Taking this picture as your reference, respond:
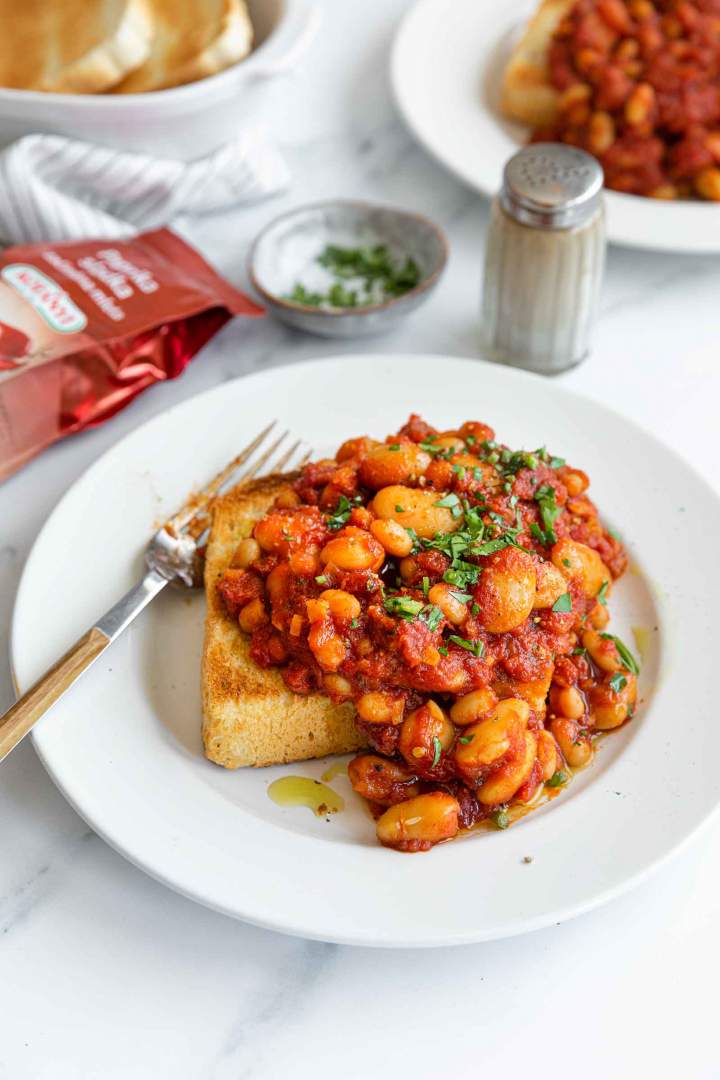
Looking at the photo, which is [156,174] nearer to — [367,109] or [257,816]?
[367,109]

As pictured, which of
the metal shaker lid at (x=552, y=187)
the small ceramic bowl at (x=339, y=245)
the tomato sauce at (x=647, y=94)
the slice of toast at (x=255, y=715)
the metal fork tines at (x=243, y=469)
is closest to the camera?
the slice of toast at (x=255, y=715)

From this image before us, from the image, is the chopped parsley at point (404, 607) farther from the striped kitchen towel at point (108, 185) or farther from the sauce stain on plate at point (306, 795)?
the striped kitchen towel at point (108, 185)

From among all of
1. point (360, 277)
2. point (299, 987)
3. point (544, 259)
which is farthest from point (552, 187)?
point (299, 987)

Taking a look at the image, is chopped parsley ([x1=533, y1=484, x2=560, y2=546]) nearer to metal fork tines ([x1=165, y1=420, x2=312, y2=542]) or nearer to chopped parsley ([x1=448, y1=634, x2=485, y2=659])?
chopped parsley ([x1=448, y1=634, x2=485, y2=659])

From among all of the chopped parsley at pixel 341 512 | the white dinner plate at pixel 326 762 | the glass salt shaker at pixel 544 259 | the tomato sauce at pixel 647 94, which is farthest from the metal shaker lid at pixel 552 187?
the chopped parsley at pixel 341 512

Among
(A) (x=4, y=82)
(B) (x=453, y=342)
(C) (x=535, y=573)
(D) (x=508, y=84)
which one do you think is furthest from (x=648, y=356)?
(A) (x=4, y=82)

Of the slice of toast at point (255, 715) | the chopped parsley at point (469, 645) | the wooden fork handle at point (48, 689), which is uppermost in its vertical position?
the chopped parsley at point (469, 645)
